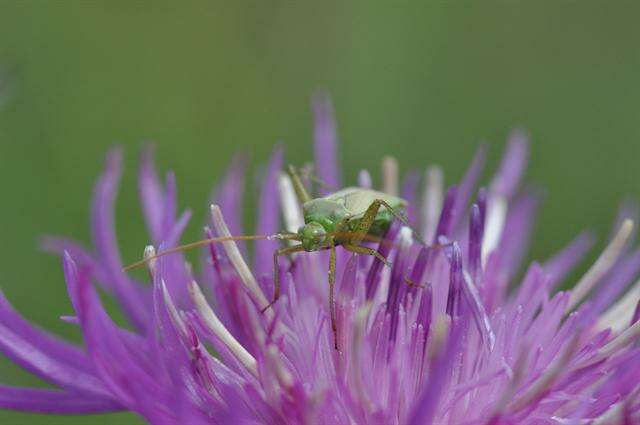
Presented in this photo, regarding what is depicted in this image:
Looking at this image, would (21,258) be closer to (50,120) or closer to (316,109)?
(50,120)

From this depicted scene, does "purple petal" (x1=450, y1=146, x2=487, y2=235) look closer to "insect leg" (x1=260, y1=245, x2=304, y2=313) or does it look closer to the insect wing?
the insect wing

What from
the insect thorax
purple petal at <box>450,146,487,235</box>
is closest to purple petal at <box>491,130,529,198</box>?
purple petal at <box>450,146,487,235</box>

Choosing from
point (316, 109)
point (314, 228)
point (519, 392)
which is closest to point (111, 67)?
point (316, 109)

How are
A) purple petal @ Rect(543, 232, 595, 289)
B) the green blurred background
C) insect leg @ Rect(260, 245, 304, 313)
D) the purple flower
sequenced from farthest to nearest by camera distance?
the green blurred background
purple petal @ Rect(543, 232, 595, 289)
insect leg @ Rect(260, 245, 304, 313)
the purple flower

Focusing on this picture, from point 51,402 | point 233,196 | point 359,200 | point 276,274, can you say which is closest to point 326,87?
point 233,196

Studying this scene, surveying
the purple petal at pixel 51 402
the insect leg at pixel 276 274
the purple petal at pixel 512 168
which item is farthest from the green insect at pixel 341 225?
the purple petal at pixel 512 168

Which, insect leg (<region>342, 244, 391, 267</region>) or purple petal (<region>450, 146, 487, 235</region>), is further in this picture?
purple petal (<region>450, 146, 487, 235</region>)
